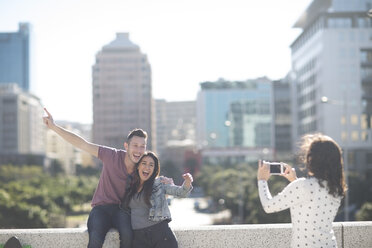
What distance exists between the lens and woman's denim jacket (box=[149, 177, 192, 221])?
5828mm

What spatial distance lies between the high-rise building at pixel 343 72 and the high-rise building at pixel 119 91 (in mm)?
61592

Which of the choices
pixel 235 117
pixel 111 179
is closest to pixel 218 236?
pixel 111 179

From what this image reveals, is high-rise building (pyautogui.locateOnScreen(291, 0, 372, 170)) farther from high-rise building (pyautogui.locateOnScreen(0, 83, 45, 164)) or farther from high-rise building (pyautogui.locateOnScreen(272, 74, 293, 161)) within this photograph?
high-rise building (pyautogui.locateOnScreen(0, 83, 45, 164))

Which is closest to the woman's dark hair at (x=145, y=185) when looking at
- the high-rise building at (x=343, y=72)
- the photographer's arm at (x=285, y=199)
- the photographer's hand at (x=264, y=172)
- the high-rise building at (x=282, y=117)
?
the photographer's hand at (x=264, y=172)

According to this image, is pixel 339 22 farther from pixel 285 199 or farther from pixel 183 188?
pixel 285 199

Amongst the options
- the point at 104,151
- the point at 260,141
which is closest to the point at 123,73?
the point at 260,141

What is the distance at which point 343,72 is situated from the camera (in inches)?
3703

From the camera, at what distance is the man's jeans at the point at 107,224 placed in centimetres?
590

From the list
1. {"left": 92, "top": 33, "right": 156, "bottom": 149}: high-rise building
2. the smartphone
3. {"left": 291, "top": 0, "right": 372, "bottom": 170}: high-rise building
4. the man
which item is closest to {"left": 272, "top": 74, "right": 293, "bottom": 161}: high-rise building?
{"left": 291, "top": 0, "right": 372, "bottom": 170}: high-rise building

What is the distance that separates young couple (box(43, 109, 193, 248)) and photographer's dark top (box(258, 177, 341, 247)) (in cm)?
134

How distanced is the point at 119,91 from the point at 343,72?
73.6 m

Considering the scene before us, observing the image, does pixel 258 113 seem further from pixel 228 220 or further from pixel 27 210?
pixel 27 210

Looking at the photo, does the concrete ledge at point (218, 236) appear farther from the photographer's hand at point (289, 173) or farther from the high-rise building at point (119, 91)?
the high-rise building at point (119, 91)

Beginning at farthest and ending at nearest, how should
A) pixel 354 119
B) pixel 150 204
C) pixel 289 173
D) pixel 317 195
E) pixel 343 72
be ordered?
pixel 343 72
pixel 354 119
pixel 150 204
pixel 289 173
pixel 317 195
